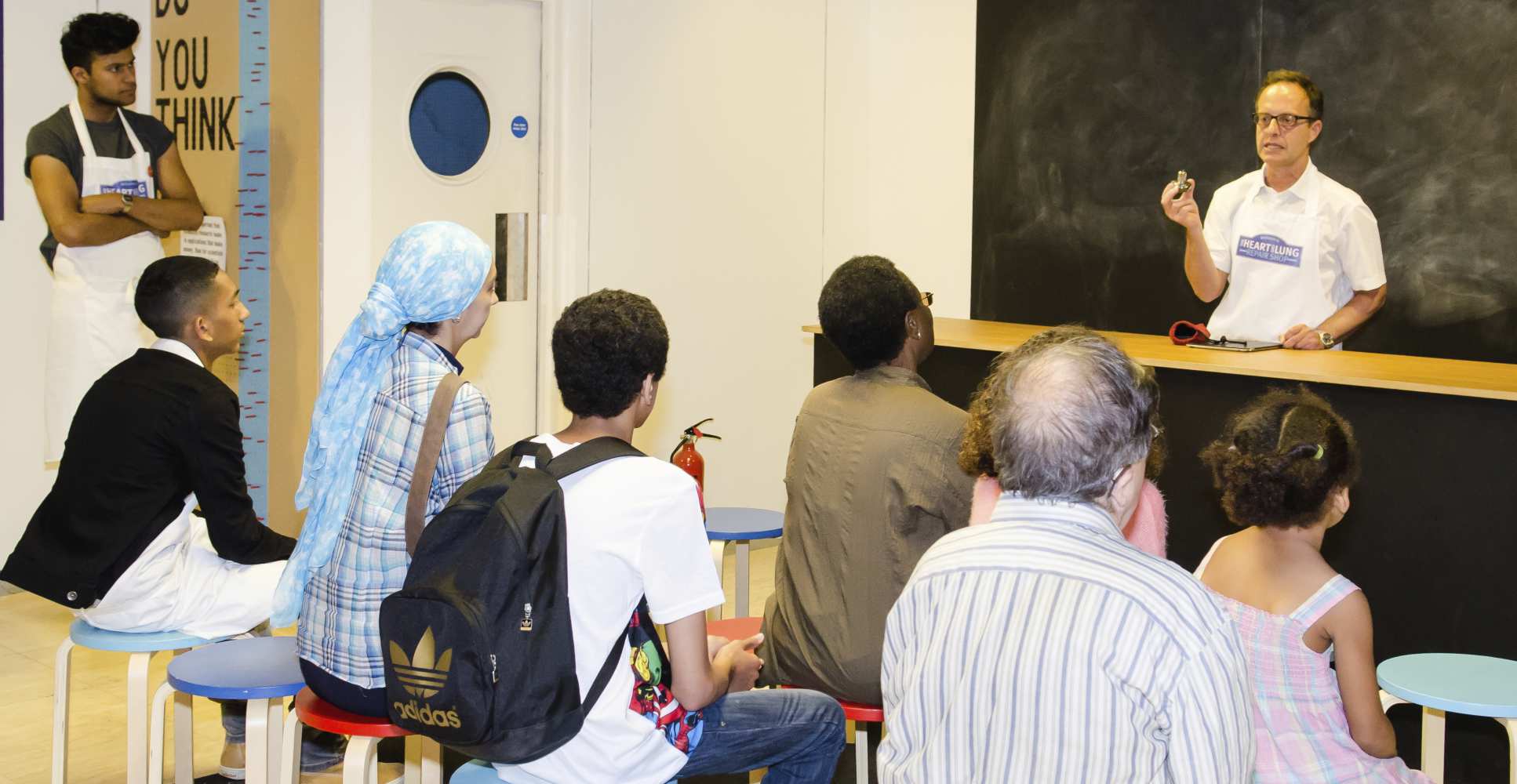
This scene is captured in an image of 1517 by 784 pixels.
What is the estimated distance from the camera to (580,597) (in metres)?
2.02

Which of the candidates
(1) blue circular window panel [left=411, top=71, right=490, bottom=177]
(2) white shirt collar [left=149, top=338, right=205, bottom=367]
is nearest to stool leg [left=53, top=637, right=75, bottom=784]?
(2) white shirt collar [left=149, top=338, right=205, bottom=367]

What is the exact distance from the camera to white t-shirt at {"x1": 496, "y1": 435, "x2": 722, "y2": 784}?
2018mm

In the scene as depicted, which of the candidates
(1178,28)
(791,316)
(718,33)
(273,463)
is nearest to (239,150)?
(273,463)

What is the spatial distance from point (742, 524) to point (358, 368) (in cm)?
133

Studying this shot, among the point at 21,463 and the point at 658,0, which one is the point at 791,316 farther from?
the point at 21,463

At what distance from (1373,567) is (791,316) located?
3.21m

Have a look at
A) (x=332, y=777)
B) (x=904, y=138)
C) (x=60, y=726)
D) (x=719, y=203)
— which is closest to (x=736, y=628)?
(x=332, y=777)

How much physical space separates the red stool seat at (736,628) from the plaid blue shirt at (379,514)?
715mm

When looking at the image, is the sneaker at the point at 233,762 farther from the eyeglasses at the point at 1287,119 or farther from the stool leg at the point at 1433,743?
the eyeglasses at the point at 1287,119

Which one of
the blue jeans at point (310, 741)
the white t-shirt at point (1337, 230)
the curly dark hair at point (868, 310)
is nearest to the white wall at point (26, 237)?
the blue jeans at point (310, 741)

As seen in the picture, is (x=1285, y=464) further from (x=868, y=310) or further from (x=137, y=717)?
(x=137, y=717)

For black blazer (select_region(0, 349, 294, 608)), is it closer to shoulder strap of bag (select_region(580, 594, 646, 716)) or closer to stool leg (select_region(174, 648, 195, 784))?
stool leg (select_region(174, 648, 195, 784))

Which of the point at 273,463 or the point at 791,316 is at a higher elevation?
the point at 791,316

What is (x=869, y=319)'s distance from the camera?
8.96 feet
